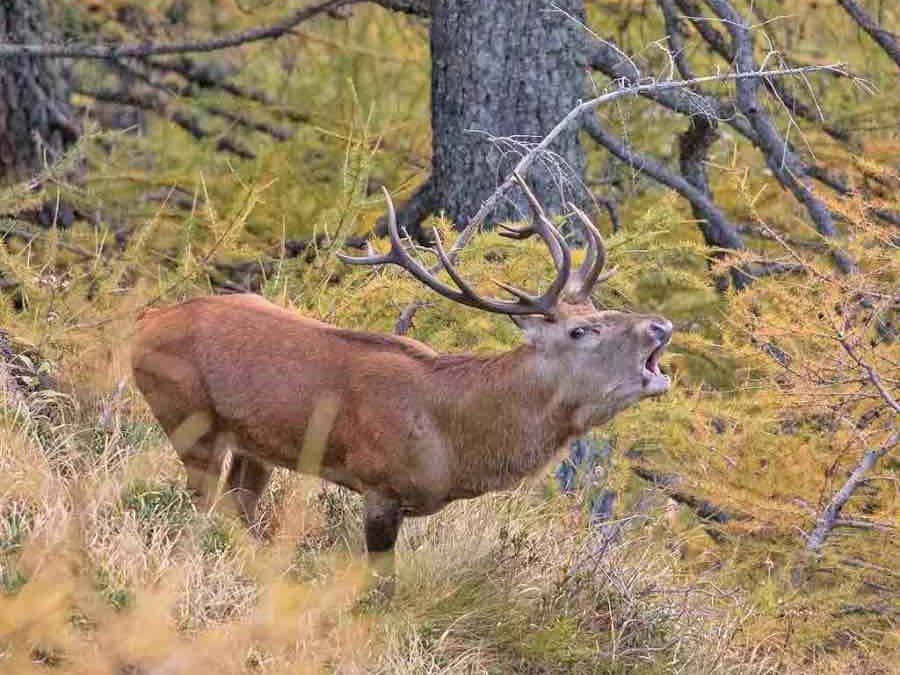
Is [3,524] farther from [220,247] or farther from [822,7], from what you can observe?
[822,7]

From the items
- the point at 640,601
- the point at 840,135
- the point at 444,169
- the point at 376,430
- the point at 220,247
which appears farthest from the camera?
the point at 840,135

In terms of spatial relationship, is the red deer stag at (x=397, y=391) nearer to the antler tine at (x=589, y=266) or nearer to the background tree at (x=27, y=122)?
the antler tine at (x=589, y=266)

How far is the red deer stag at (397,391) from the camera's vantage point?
6.50 metres

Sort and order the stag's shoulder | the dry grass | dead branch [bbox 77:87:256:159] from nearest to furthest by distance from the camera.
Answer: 1. the dry grass
2. the stag's shoulder
3. dead branch [bbox 77:87:256:159]

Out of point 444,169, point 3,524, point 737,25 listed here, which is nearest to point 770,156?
point 737,25

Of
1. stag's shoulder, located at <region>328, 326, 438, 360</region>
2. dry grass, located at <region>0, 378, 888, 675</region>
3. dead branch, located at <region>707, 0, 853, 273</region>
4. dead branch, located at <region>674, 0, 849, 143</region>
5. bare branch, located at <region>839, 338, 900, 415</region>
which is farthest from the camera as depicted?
dead branch, located at <region>674, 0, 849, 143</region>

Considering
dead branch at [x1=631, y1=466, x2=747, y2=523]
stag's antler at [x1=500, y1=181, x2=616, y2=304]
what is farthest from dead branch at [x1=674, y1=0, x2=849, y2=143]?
stag's antler at [x1=500, y1=181, x2=616, y2=304]

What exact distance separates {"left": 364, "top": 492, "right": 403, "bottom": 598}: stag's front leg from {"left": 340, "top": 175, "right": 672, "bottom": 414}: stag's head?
78 cm

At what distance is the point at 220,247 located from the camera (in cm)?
793

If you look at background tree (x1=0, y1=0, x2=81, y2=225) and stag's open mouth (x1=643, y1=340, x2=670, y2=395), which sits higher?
stag's open mouth (x1=643, y1=340, x2=670, y2=395)

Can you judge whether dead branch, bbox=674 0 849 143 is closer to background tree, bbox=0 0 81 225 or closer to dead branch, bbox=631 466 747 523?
dead branch, bbox=631 466 747 523

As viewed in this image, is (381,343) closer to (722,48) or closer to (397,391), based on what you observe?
(397,391)

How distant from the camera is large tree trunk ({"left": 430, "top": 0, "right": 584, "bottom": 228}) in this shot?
9352mm

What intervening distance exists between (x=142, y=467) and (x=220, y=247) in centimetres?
154
